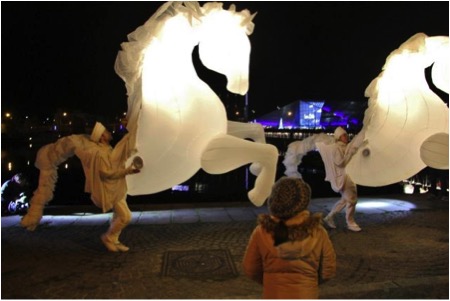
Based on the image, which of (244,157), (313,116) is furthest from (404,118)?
(313,116)

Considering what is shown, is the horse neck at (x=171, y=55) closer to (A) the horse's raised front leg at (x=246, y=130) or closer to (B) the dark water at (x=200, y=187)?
(A) the horse's raised front leg at (x=246, y=130)

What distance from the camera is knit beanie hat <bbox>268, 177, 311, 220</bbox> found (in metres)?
2.62

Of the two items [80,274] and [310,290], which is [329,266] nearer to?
[310,290]

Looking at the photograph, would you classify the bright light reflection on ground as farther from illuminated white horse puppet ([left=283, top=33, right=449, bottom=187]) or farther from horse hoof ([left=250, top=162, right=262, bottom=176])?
horse hoof ([left=250, top=162, right=262, bottom=176])

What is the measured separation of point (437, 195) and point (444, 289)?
702 cm

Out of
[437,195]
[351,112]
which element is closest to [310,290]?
[437,195]

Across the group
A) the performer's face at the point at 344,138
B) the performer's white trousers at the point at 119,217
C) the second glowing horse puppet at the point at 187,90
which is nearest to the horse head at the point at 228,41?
the second glowing horse puppet at the point at 187,90

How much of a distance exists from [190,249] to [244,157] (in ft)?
6.04

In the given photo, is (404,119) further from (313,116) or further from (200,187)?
(313,116)

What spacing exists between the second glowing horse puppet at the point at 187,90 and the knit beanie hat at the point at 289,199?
10.1ft

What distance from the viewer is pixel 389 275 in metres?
5.25

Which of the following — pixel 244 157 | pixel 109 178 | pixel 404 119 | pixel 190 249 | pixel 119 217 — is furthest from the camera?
pixel 404 119

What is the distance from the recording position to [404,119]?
24.1 ft

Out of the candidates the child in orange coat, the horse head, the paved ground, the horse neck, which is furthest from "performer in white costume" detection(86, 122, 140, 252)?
the child in orange coat
